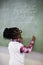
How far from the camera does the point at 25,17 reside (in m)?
2.68

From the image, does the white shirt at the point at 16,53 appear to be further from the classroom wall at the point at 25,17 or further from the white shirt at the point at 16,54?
the classroom wall at the point at 25,17

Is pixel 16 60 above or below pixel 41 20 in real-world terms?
below

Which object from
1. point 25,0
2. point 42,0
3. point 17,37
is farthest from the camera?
point 25,0

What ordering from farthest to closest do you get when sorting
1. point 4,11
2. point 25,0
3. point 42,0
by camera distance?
point 4,11
point 25,0
point 42,0

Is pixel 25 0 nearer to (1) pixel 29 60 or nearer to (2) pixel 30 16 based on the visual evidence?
(2) pixel 30 16

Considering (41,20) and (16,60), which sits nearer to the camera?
(16,60)

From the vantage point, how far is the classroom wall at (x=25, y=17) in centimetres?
253

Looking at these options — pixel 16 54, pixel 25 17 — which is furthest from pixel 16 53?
pixel 25 17

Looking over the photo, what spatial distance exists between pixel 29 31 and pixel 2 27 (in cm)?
64

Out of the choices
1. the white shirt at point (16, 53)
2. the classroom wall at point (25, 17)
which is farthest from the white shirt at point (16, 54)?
the classroom wall at point (25, 17)

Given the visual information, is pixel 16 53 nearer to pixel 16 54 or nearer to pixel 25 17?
pixel 16 54

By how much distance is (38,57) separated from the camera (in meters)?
2.58

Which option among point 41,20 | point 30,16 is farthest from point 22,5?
point 41,20

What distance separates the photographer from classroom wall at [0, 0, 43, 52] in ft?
8.31
